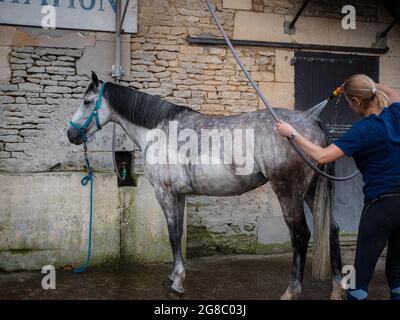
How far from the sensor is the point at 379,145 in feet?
9.45

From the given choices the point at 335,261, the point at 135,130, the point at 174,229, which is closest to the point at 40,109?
the point at 135,130

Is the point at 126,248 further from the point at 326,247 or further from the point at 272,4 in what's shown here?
the point at 272,4

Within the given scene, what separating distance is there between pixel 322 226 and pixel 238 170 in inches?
35.4

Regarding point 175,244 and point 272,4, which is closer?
→ point 175,244

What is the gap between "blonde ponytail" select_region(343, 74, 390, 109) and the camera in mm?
2951

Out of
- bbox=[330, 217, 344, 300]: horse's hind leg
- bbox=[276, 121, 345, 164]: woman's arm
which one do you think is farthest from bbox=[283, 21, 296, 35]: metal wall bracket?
bbox=[276, 121, 345, 164]: woman's arm

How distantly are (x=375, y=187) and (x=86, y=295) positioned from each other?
2.96 metres

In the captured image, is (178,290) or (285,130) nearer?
(285,130)

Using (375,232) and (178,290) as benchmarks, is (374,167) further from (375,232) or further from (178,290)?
(178,290)

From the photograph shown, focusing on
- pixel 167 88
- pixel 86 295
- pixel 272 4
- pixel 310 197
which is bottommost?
pixel 86 295

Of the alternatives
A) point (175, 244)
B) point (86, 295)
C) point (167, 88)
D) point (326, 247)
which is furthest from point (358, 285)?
point (167, 88)

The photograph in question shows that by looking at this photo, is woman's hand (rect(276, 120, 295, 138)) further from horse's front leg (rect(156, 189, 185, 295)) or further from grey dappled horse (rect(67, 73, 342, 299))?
horse's front leg (rect(156, 189, 185, 295))

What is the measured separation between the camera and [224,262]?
583 centimetres

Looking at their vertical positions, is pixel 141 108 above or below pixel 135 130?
above
